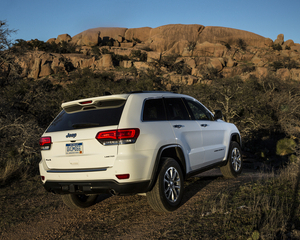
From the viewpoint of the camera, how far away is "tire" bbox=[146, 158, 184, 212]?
12.2ft

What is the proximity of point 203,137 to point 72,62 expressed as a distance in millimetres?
64437

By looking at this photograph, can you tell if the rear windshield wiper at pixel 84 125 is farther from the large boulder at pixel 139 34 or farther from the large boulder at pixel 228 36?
the large boulder at pixel 139 34

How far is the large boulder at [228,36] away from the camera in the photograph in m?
87.1

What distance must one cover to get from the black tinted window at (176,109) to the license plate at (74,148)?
147 centimetres

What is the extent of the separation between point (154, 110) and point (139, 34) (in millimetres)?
101735

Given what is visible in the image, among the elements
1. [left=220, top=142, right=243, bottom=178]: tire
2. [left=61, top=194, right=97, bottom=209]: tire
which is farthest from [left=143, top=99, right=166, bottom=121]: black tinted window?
[left=220, top=142, right=243, bottom=178]: tire

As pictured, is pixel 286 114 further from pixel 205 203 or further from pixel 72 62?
pixel 72 62

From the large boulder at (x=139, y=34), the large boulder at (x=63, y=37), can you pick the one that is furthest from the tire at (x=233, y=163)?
the large boulder at (x=139, y=34)

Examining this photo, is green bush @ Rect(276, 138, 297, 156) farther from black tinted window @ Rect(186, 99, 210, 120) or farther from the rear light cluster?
the rear light cluster

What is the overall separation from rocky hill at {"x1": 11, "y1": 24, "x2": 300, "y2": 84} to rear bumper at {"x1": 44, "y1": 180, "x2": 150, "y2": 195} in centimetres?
4353

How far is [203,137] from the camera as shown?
16.4ft

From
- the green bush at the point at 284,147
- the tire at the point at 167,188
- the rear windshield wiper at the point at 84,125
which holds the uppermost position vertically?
the rear windshield wiper at the point at 84,125

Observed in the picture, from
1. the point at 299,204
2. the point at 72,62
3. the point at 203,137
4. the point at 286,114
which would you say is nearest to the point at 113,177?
the point at 203,137

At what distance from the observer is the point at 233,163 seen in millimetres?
6293
